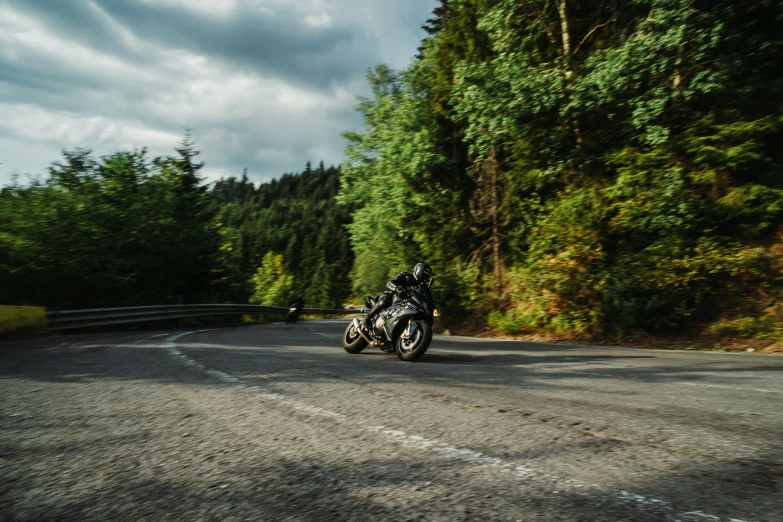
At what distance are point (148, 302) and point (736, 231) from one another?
65.4 feet

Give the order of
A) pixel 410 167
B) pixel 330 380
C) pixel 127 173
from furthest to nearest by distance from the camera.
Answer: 1. pixel 410 167
2. pixel 127 173
3. pixel 330 380

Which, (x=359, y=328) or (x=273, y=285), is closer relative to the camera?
(x=359, y=328)

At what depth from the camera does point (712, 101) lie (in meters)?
15.5

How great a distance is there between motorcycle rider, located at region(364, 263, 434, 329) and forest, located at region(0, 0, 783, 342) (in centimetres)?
711

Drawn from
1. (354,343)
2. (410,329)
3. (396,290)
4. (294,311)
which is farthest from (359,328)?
(294,311)

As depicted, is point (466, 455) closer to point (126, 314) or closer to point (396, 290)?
point (396, 290)

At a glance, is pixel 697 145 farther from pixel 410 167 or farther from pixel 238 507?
pixel 238 507

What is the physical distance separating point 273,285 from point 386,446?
8601 centimetres

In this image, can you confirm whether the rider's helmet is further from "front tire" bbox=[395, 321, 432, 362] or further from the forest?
the forest

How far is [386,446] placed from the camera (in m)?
3.24

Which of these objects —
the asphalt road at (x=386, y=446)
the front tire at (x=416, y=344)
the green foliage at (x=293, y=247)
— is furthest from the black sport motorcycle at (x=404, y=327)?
the green foliage at (x=293, y=247)

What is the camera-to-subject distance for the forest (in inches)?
535

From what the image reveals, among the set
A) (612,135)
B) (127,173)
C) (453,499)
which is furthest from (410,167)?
(453,499)

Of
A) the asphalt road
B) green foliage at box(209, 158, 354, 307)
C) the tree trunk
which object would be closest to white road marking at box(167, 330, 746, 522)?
the asphalt road
